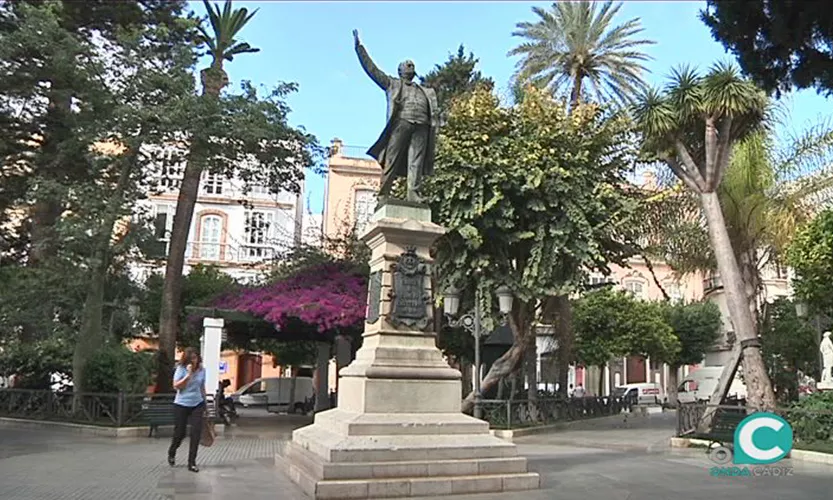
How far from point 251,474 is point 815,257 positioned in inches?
507

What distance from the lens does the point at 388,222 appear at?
32.4ft

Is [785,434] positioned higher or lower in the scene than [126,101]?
lower

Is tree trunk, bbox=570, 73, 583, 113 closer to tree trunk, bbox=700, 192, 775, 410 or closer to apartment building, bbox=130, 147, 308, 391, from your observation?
tree trunk, bbox=700, 192, 775, 410

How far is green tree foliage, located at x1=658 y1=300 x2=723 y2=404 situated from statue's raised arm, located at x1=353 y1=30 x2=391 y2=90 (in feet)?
111

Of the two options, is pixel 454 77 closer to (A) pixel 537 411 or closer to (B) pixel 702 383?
(A) pixel 537 411

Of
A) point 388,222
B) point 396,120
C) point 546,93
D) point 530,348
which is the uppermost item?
point 546,93

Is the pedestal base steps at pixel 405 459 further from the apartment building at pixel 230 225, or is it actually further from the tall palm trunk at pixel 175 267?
the apartment building at pixel 230 225

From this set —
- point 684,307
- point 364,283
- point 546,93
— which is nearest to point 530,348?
point 364,283

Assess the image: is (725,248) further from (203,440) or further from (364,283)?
(203,440)

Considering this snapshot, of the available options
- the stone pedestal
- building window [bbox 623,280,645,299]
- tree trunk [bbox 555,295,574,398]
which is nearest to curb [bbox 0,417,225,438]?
the stone pedestal

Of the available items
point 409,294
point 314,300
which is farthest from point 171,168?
point 409,294

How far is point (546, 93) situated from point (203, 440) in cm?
1400

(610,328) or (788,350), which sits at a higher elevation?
(610,328)

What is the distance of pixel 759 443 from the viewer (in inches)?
449
